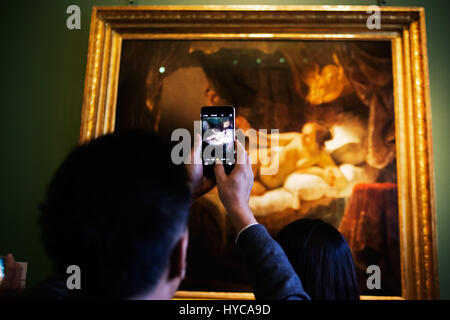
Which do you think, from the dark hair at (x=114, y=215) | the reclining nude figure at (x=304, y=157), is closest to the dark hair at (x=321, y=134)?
the reclining nude figure at (x=304, y=157)

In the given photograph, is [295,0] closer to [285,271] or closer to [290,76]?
[290,76]

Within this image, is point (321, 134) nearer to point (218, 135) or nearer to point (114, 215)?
point (218, 135)

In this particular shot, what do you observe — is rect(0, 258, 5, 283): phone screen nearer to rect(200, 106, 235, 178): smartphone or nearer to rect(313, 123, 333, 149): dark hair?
rect(200, 106, 235, 178): smartphone

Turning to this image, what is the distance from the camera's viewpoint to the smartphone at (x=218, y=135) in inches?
35.2

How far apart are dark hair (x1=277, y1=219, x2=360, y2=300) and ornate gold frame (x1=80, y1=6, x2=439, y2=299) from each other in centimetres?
67

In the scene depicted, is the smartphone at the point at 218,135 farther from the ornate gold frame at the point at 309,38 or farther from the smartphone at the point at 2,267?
the smartphone at the point at 2,267

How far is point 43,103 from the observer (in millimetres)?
1514

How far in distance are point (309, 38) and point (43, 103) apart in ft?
4.81

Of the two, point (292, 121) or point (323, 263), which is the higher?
point (292, 121)

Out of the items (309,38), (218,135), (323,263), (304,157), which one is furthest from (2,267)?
(309,38)

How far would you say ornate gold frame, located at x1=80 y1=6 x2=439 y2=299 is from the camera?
1326mm

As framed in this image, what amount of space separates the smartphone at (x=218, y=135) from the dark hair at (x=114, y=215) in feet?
1.48

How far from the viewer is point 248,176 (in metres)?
0.71
